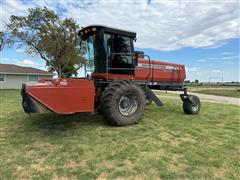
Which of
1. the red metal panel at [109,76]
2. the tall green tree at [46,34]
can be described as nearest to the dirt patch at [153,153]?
the red metal panel at [109,76]

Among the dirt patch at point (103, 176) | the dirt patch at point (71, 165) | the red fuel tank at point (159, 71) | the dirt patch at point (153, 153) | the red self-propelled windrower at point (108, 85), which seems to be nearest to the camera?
the dirt patch at point (103, 176)

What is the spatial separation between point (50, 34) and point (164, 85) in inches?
770

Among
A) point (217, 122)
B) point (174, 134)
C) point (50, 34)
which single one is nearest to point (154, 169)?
point (174, 134)

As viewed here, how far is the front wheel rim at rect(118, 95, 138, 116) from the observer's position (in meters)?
5.92

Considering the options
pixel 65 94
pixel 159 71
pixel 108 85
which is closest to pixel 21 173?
pixel 65 94

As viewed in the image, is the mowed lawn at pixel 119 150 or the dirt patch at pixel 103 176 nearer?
the dirt patch at pixel 103 176

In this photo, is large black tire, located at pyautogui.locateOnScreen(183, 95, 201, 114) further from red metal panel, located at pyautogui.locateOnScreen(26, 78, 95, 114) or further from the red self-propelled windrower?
red metal panel, located at pyautogui.locateOnScreen(26, 78, 95, 114)

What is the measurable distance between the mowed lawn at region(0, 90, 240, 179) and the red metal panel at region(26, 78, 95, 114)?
2.34ft

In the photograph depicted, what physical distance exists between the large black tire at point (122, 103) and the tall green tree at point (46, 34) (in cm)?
1838

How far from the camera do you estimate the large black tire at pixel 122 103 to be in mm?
5319

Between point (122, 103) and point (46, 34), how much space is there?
832 inches

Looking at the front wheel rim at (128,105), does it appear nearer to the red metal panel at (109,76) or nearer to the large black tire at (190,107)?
the red metal panel at (109,76)

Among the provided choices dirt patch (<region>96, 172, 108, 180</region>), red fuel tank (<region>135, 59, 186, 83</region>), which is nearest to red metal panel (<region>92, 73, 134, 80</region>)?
red fuel tank (<region>135, 59, 186, 83</region>)

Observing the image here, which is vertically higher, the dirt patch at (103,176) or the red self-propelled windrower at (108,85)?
the red self-propelled windrower at (108,85)
